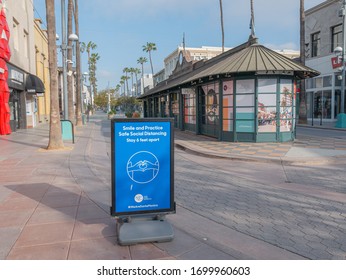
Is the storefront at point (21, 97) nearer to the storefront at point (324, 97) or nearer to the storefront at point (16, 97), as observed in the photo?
the storefront at point (16, 97)

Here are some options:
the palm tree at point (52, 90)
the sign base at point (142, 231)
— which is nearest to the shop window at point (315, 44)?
the palm tree at point (52, 90)

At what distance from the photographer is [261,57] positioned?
13914mm

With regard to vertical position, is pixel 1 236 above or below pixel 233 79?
below

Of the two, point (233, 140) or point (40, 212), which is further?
point (233, 140)

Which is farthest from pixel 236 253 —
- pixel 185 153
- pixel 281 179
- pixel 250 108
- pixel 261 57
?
pixel 261 57

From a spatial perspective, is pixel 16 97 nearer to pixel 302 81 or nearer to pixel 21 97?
pixel 21 97

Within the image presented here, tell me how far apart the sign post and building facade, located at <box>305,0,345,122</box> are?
26164 mm

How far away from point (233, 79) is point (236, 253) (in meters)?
11.3

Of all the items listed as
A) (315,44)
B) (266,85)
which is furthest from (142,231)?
(315,44)

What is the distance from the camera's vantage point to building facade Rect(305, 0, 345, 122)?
28602 millimetres

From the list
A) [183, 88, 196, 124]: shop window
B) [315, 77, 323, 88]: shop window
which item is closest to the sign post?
[183, 88, 196, 124]: shop window

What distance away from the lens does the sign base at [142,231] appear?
388 centimetres

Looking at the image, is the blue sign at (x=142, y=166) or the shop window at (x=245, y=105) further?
the shop window at (x=245, y=105)

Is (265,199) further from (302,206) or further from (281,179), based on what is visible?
(281,179)
